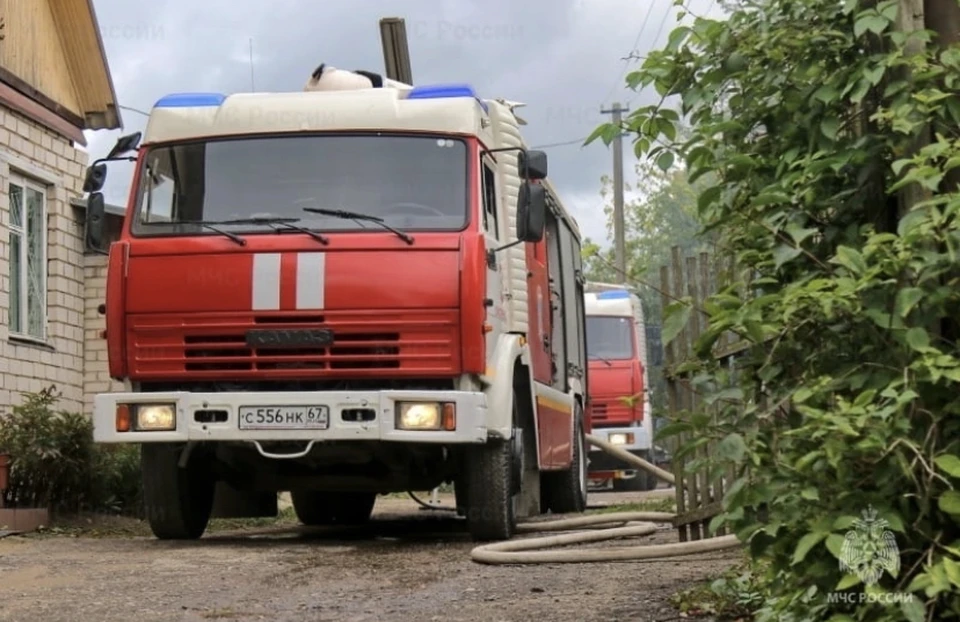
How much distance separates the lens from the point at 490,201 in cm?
1027

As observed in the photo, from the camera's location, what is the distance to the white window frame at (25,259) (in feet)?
51.9

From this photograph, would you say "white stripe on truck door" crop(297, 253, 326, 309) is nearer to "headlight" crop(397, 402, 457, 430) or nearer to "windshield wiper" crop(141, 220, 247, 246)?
"windshield wiper" crop(141, 220, 247, 246)

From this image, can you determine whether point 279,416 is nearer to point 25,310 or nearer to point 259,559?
point 259,559

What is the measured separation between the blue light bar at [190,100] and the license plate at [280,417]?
2.14m

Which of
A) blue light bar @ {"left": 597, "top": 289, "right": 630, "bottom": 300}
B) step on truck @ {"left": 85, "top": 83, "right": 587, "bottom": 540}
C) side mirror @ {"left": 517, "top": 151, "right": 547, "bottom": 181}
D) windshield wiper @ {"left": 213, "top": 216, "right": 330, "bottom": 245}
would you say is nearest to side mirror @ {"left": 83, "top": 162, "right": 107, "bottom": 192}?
step on truck @ {"left": 85, "top": 83, "right": 587, "bottom": 540}

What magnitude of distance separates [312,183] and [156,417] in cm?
174

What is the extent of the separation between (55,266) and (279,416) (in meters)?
8.14

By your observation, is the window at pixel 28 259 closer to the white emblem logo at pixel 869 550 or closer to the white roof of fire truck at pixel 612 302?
the white roof of fire truck at pixel 612 302

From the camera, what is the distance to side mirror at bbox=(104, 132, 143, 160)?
9.84m

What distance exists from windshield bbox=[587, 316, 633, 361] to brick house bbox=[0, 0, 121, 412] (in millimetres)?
8374

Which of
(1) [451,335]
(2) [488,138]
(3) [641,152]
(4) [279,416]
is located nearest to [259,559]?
(4) [279,416]

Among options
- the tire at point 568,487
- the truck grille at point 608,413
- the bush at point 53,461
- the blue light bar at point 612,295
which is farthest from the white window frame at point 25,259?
the blue light bar at point 612,295

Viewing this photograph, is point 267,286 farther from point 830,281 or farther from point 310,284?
point 830,281

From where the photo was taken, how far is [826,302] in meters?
4.15
